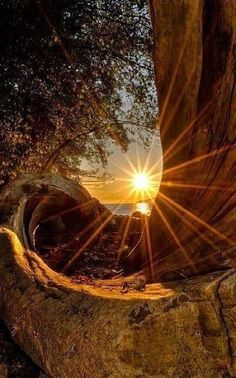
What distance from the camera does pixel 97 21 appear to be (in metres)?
7.93

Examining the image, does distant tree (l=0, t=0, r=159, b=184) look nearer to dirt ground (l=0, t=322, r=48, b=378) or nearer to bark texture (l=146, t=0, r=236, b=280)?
bark texture (l=146, t=0, r=236, b=280)

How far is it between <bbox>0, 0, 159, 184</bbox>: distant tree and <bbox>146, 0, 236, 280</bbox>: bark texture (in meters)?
3.99

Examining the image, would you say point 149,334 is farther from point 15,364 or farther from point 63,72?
point 63,72

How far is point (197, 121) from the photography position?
3611 millimetres

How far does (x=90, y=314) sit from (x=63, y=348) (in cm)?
26

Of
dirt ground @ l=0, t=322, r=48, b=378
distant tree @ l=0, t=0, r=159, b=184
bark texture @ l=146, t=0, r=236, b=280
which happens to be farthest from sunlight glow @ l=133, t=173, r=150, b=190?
dirt ground @ l=0, t=322, r=48, b=378

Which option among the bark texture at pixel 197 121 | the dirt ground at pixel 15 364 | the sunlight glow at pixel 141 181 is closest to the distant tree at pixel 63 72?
the sunlight glow at pixel 141 181

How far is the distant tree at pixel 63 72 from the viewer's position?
7.41 meters

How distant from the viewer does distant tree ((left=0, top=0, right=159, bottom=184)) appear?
741 centimetres

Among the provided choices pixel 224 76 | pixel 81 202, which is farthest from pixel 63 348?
pixel 81 202

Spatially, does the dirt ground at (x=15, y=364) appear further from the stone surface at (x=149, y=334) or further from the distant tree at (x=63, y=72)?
the distant tree at (x=63, y=72)

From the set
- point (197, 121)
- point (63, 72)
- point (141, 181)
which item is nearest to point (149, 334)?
point (197, 121)

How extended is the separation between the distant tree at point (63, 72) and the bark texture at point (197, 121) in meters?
3.99

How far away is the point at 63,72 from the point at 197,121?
5.26 meters
